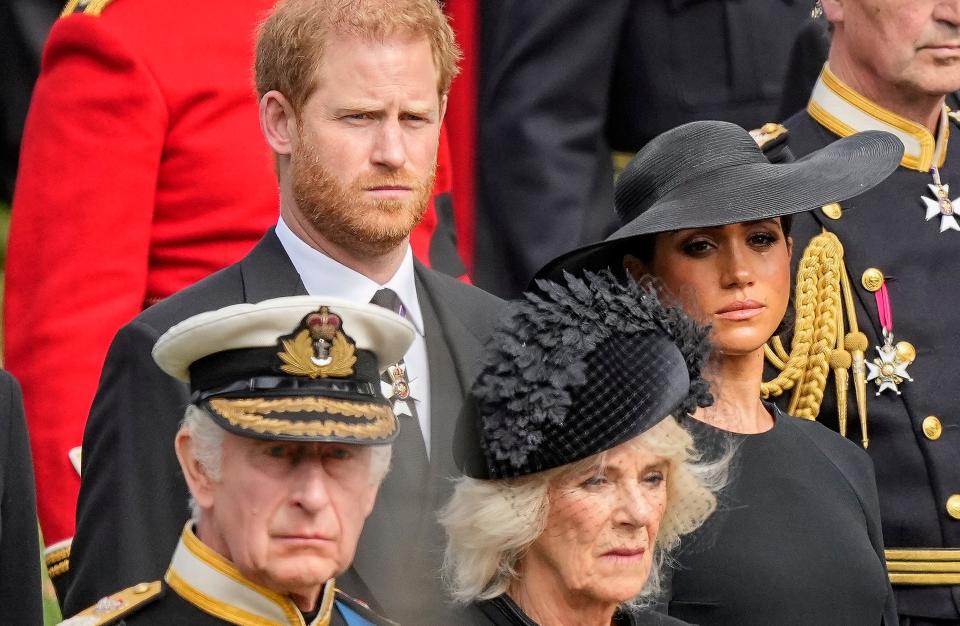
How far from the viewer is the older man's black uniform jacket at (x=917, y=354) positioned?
5.10 meters

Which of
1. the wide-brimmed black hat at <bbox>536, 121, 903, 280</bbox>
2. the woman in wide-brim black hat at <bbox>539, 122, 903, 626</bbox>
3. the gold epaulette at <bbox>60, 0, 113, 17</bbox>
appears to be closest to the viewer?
the woman in wide-brim black hat at <bbox>539, 122, 903, 626</bbox>

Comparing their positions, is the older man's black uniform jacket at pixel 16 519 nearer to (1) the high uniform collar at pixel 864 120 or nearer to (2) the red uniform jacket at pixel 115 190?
(2) the red uniform jacket at pixel 115 190

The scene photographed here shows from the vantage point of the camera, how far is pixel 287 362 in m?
3.58

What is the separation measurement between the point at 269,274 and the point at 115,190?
2.18 ft

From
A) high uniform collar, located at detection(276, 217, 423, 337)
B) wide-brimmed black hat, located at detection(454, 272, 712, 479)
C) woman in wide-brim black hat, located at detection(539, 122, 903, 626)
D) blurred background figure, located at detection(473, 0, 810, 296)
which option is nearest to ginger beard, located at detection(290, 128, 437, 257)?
high uniform collar, located at detection(276, 217, 423, 337)

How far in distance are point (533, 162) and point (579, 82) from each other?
279 millimetres

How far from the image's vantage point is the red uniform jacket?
4.71 meters

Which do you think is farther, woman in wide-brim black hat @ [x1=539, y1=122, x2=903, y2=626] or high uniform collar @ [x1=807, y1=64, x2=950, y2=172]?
high uniform collar @ [x1=807, y1=64, x2=950, y2=172]

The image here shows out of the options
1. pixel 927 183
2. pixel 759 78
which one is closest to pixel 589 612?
pixel 927 183

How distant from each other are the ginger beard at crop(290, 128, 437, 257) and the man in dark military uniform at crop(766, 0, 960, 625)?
1.25 metres

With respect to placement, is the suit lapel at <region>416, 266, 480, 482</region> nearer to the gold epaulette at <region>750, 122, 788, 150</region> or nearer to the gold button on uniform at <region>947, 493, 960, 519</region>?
the gold epaulette at <region>750, 122, 788, 150</region>

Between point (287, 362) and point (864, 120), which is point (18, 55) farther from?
point (287, 362)

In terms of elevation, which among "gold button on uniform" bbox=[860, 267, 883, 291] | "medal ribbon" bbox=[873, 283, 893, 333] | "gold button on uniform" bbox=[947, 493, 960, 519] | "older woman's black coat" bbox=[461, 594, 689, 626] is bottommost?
"older woman's black coat" bbox=[461, 594, 689, 626]

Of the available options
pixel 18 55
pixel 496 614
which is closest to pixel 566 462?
pixel 496 614
